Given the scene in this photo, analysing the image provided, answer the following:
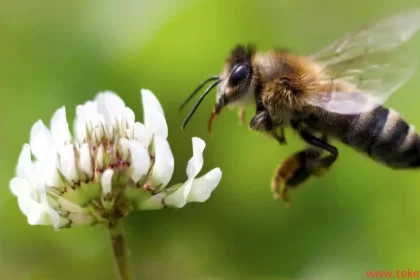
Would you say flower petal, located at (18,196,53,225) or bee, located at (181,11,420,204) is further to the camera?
bee, located at (181,11,420,204)

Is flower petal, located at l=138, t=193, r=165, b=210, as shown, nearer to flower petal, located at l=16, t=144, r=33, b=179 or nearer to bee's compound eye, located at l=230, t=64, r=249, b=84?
flower petal, located at l=16, t=144, r=33, b=179

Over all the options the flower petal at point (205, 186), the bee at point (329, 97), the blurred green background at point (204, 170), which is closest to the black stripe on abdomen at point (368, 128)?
the bee at point (329, 97)

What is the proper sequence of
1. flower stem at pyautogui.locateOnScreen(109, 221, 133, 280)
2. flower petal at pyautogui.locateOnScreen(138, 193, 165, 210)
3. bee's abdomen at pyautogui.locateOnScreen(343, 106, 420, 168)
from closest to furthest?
flower stem at pyautogui.locateOnScreen(109, 221, 133, 280)
flower petal at pyautogui.locateOnScreen(138, 193, 165, 210)
bee's abdomen at pyautogui.locateOnScreen(343, 106, 420, 168)

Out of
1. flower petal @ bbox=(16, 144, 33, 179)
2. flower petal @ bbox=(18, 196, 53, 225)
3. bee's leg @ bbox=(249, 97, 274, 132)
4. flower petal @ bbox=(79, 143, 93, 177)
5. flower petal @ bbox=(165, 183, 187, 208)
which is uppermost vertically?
bee's leg @ bbox=(249, 97, 274, 132)

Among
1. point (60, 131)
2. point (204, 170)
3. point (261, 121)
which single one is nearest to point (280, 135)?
point (261, 121)

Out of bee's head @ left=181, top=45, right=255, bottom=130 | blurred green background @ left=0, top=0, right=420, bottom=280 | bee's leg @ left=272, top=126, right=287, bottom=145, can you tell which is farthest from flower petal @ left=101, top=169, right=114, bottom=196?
blurred green background @ left=0, top=0, right=420, bottom=280

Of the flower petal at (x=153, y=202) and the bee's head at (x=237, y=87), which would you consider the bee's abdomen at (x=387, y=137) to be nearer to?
the bee's head at (x=237, y=87)

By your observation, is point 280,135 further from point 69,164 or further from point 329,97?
point 69,164
